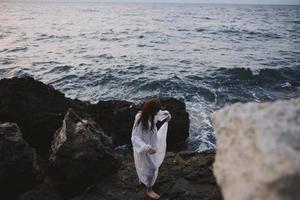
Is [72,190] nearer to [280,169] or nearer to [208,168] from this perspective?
[208,168]

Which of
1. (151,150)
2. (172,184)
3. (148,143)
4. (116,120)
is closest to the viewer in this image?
(151,150)

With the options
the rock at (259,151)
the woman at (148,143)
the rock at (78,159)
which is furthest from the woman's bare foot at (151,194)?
the rock at (259,151)

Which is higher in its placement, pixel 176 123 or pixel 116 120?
pixel 116 120

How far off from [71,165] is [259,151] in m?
4.70

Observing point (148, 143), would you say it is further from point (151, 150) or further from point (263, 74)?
point (263, 74)

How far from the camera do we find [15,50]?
87.9 feet

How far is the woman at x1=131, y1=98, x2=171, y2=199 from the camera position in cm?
585

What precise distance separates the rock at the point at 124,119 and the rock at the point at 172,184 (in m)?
2.07

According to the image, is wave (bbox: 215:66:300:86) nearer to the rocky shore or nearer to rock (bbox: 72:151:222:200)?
the rocky shore

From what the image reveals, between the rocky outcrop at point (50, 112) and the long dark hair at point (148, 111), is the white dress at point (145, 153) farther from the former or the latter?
the rocky outcrop at point (50, 112)

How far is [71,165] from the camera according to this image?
6145 millimetres

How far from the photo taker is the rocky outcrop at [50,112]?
784cm

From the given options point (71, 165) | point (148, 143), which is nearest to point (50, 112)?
point (71, 165)

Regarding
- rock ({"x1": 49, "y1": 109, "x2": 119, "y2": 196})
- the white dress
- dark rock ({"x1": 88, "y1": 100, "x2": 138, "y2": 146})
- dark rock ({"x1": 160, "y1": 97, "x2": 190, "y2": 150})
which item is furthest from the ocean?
rock ({"x1": 49, "y1": 109, "x2": 119, "y2": 196})
